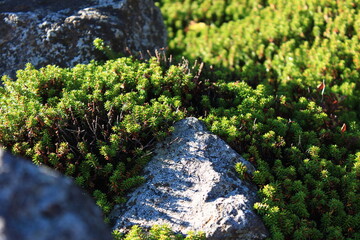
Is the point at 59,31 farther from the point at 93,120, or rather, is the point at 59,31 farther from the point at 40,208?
the point at 40,208

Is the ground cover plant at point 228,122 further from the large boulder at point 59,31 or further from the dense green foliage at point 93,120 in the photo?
the large boulder at point 59,31

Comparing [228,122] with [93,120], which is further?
[228,122]

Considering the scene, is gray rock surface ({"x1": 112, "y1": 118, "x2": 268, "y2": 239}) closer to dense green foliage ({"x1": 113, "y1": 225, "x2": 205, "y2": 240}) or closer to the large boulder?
dense green foliage ({"x1": 113, "y1": 225, "x2": 205, "y2": 240})

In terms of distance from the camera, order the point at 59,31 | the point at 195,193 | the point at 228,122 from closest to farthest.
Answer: the point at 195,193, the point at 228,122, the point at 59,31

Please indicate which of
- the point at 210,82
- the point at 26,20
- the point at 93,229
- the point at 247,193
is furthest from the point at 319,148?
the point at 26,20

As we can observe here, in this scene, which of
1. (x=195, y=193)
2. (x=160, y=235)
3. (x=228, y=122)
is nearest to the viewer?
(x=160, y=235)

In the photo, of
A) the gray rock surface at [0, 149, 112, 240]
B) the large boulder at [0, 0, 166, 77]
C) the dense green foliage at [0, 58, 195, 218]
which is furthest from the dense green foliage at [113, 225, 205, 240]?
the large boulder at [0, 0, 166, 77]

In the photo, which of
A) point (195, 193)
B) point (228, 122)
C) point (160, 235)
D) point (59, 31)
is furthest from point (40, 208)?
point (59, 31)

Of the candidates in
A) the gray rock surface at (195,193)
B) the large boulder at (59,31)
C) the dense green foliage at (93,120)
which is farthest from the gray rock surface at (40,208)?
the large boulder at (59,31)
